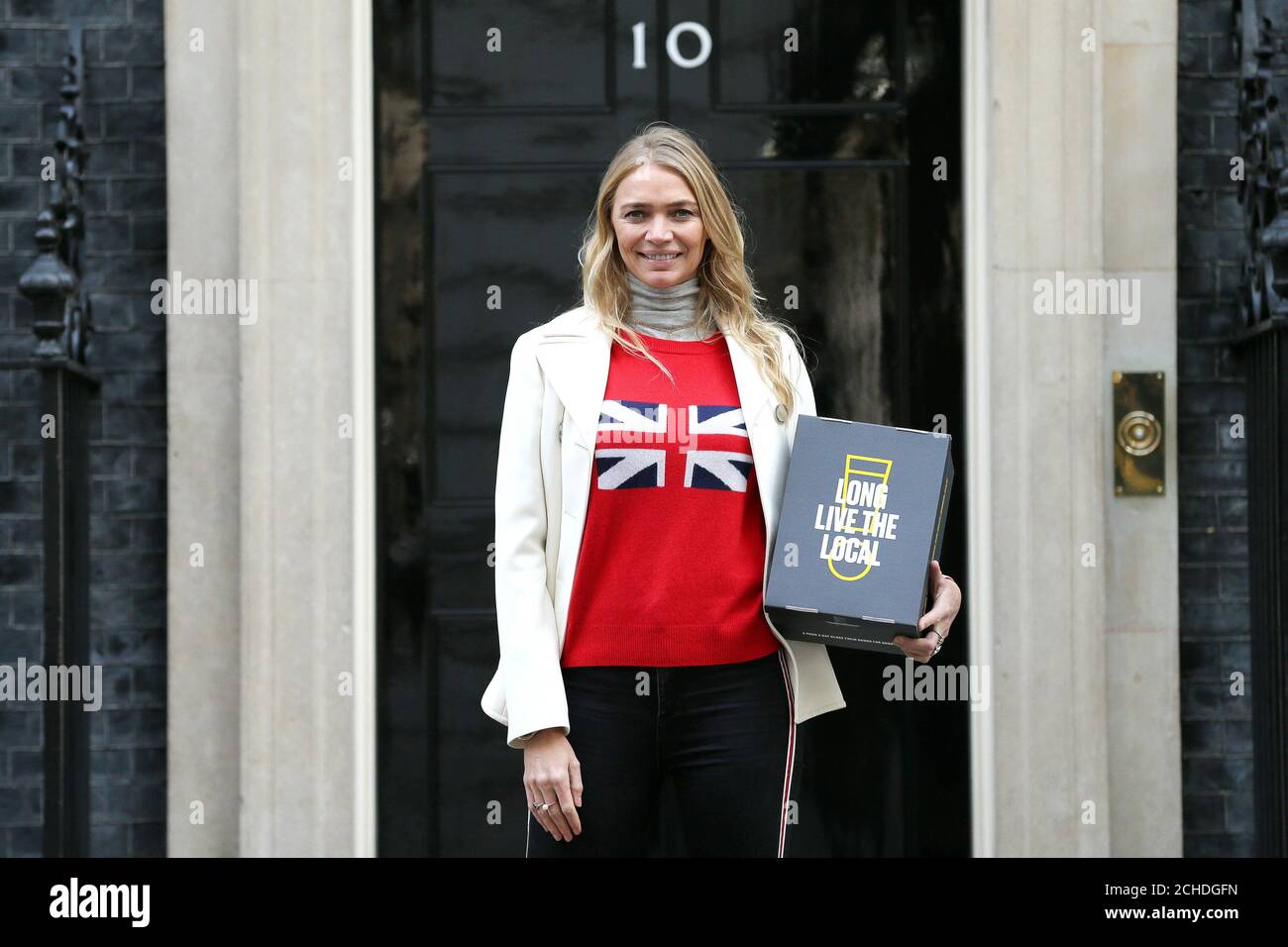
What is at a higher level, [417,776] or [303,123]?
[303,123]

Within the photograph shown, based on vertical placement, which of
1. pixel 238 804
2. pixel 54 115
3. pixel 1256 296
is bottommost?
pixel 238 804

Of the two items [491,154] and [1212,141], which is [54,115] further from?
[1212,141]

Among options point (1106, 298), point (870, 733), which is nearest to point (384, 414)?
point (870, 733)

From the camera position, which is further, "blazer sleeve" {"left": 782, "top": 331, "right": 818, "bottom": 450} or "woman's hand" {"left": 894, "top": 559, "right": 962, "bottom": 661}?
"blazer sleeve" {"left": 782, "top": 331, "right": 818, "bottom": 450}

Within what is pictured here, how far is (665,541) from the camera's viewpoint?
2.62 meters

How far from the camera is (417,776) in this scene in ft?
15.0

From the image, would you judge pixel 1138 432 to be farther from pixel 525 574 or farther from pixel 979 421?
pixel 525 574

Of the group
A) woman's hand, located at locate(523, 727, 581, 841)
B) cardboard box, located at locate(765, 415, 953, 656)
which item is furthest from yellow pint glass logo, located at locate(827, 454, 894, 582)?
woman's hand, located at locate(523, 727, 581, 841)

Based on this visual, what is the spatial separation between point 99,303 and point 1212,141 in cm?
353

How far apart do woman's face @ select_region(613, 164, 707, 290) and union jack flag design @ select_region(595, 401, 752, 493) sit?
0.26 meters

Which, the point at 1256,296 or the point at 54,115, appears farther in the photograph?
the point at 54,115

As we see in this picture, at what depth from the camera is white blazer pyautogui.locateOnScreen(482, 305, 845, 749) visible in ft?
8.54

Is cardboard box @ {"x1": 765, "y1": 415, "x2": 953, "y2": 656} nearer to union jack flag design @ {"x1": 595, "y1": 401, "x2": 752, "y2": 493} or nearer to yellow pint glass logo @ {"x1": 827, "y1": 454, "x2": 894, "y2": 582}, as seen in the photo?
yellow pint glass logo @ {"x1": 827, "y1": 454, "x2": 894, "y2": 582}

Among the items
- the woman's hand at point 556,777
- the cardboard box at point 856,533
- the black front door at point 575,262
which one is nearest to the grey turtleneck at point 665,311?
Answer: the cardboard box at point 856,533
